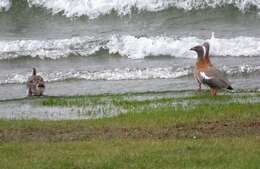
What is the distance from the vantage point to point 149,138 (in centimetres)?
1180

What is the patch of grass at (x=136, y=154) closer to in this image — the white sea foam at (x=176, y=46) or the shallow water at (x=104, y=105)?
the shallow water at (x=104, y=105)

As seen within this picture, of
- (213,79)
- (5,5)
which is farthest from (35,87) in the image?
(5,5)

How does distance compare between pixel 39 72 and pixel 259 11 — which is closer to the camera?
pixel 39 72

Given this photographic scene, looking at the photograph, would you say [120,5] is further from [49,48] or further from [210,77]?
[210,77]

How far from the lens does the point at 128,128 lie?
41.8ft

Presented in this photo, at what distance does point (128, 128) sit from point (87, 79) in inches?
402

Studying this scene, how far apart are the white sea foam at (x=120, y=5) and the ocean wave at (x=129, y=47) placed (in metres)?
5.03

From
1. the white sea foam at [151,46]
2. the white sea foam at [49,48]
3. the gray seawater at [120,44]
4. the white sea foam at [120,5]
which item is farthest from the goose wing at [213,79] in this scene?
the white sea foam at [120,5]

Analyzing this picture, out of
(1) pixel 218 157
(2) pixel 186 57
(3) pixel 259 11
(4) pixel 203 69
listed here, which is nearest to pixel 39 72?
(2) pixel 186 57

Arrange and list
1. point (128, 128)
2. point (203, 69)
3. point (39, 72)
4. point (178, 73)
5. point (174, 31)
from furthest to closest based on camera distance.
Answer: point (174, 31) → point (39, 72) → point (178, 73) → point (203, 69) → point (128, 128)

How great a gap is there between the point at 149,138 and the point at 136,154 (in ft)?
4.61

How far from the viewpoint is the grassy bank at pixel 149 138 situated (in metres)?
10.1

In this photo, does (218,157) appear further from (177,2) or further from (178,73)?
(177,2)

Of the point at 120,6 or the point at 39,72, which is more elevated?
the point at 120,6
